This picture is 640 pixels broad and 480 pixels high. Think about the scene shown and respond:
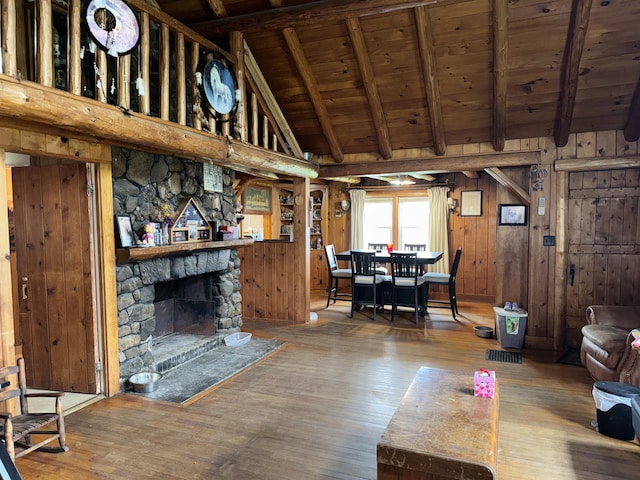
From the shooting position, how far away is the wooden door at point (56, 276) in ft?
11.0

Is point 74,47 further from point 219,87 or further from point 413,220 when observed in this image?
point 413,220

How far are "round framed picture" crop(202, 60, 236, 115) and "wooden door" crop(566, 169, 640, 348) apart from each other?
3.97 metres

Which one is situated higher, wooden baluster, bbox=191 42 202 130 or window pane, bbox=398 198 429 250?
wooden baluster, bbox=191 42 202 130

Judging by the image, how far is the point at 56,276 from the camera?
3457mm

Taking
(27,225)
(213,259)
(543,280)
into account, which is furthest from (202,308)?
(543,280)

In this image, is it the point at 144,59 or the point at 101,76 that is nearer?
the point at 101,76

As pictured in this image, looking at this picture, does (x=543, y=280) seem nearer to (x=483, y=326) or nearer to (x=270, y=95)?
(x=483, y=326)

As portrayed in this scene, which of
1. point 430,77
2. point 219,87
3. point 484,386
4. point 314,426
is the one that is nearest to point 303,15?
point 219,87

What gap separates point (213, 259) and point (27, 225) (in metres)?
1.80

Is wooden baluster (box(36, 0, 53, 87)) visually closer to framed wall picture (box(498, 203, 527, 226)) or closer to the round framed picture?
the round framed picture

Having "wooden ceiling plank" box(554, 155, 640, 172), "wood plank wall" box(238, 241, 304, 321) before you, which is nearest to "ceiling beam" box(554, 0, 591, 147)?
"wooden ceiling plank" box(554, 155, 640, 172)

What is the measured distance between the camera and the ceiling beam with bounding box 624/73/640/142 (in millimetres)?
4082

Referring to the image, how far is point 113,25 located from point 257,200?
5.35 m

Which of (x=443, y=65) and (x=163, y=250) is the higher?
(x=443, y=65)
